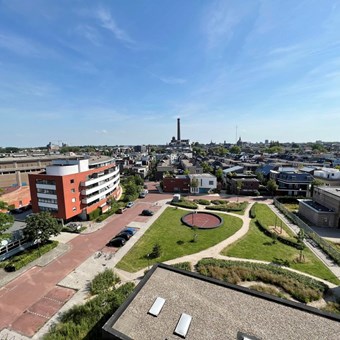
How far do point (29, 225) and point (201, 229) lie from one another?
30.8 m

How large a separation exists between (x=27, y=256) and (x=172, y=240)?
22.9 meters

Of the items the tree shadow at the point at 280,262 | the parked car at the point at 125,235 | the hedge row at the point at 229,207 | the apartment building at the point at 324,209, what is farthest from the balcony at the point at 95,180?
the apartment building at the point at 324,209

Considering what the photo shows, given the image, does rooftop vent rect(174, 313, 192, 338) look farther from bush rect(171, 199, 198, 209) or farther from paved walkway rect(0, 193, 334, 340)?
bush rect(171, 199, 198, 209)

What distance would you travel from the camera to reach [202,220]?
4888 cm

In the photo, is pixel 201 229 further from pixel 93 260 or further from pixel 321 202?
pixel 321 202

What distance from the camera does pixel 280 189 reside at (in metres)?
69.9

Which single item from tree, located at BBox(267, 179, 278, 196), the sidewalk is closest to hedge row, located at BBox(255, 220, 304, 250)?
the sidewalk

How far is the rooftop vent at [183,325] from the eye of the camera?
46.3ft

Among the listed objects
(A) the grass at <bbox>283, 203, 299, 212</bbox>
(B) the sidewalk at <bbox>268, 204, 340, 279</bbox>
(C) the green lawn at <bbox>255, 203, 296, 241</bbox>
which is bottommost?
(A) the grass at <bbox>283, 203, 299, 212</bbox>

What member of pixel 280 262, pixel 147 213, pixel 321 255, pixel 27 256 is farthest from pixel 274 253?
pixel 27 256

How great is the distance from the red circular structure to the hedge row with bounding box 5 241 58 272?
86.0 feet

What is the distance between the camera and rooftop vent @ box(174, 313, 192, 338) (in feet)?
46.3

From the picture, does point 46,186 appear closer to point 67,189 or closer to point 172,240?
point 67,189

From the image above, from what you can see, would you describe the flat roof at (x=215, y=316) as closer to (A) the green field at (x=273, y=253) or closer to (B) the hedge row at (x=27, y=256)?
(A) the green field at (x=273, y=253)
